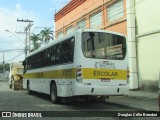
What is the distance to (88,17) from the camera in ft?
114

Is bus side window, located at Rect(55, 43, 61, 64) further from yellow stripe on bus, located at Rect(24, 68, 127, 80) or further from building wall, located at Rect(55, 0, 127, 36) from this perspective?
building wall, located at Rect(55, 0, 127, 36)

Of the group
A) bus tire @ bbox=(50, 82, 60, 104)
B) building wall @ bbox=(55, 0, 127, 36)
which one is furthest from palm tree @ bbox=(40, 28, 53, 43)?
bus tire @ bbox=(50, 82, 60, 104)

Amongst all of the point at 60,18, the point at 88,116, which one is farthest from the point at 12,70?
the point at 88,116

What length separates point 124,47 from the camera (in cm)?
1664

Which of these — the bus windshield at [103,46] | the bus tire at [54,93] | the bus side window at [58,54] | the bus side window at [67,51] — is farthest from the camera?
the bus tire at [54,93]

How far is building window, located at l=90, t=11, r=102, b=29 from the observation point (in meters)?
32.2

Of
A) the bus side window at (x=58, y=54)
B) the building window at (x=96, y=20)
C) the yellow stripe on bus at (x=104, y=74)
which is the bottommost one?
the yellow stripe on bus at (x=104, y=74)

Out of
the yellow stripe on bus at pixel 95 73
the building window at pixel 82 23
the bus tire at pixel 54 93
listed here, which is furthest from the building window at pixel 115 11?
the yellow stripe on bus at pixel 95 73

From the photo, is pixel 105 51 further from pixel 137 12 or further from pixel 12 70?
pixel 12 70

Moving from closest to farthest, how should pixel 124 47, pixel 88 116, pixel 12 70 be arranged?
pixel 88 116
pixel 124 47
pixel 12 70

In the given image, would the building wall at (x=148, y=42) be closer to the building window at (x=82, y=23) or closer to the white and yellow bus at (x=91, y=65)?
the white and yellow bus at (x=91, y=65)

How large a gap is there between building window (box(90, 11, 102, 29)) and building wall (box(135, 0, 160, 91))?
7087 mm

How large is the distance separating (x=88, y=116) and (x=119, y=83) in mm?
3353

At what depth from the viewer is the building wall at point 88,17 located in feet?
90.7
